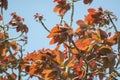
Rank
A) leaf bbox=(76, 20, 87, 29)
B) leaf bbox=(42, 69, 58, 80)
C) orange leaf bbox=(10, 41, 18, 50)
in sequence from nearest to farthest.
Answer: leaf bbox=(42, 69, 58, 80) → leaf bbox=(76, 20, 87, 29) → orange leaf bbox=(10, 41, 18, 50)

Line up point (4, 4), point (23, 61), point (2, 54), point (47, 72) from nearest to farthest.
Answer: point (47, 72) < point (2, 54) < point (23, 61) < point (4, 4)

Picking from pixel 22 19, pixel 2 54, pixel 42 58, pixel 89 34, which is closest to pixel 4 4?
pixel 22 19

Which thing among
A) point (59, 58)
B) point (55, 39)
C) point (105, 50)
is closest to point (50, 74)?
point (59, 58)

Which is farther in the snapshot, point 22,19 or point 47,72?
point 22,19

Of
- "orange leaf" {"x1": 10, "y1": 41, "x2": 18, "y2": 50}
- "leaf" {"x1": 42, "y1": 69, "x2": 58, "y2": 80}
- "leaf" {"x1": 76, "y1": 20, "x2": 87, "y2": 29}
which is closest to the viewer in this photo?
"leaf" {"x1": 42, "y1": 69, "x2": 58, "y2": 80}

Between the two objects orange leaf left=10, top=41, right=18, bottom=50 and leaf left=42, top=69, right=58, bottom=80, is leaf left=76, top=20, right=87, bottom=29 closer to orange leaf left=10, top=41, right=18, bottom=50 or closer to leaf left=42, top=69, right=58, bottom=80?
leaf left=42, top=69, right=58, bottom=80

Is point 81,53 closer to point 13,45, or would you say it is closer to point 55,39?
point 55,39

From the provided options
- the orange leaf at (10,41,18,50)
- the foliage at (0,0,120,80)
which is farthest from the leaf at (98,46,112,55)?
the orange leaf at (10,41,18,50)

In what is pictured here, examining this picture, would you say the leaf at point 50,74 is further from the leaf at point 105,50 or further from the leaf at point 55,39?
the leaf at point 105,50

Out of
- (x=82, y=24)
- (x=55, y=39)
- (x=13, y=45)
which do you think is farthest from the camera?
(x=13, y=45)

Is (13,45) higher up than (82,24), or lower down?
lower down

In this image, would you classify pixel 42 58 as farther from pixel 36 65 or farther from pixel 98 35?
pixel 98 35

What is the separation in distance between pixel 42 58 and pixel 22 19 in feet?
10.2

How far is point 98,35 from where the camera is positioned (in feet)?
10.6
